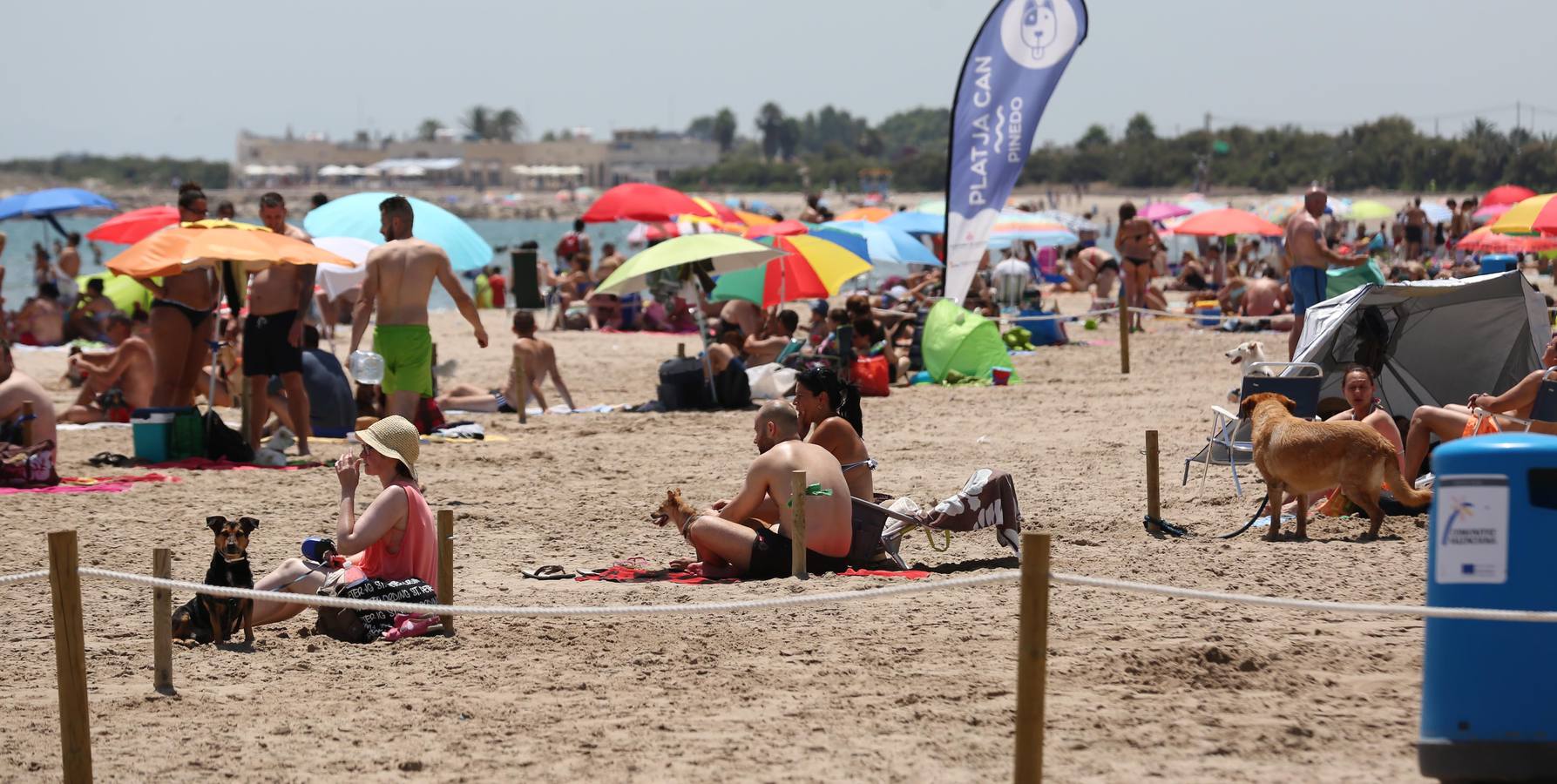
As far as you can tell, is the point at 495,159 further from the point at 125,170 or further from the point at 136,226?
the point at 136,226

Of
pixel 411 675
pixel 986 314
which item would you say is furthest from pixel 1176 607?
pixel 986 314

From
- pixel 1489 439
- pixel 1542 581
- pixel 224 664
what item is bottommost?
pixel 224 664

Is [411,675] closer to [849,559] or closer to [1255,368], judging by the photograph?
[849,559]

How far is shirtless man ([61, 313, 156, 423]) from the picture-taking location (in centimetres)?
1073

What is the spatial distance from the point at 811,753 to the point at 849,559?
2.25 m

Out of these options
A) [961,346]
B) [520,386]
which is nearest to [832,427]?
[520,386]

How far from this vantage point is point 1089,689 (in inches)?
183

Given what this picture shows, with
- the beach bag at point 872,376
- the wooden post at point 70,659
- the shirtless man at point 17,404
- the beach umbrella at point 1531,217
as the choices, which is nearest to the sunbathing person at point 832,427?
the wooden post at point 70,659

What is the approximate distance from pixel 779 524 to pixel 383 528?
5.38 feet

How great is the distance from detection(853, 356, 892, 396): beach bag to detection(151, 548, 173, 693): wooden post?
7.90 m

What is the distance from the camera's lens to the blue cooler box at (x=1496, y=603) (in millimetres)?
3711

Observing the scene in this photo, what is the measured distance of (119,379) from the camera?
1119 centimetres

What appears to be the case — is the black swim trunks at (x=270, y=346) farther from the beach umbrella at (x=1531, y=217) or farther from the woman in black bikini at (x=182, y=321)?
the beach umbrella at (x=1531, y=217)

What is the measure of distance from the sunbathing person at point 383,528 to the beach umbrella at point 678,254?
565cm
